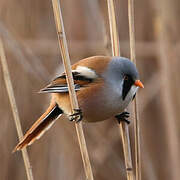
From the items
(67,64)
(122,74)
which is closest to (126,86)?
(122,74)

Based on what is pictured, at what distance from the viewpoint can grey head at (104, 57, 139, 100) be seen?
5.98 feet

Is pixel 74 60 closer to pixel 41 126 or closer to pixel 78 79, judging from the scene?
pixel 78 79

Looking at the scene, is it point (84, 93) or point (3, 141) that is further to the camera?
point (3, 141)

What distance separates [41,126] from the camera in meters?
1.95

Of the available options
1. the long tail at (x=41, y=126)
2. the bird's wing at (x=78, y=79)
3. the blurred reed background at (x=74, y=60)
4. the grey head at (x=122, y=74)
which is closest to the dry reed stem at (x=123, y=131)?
the grey head at (x=122, y=74)

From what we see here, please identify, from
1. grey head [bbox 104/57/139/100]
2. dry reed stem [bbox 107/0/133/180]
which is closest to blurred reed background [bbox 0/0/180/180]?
grey head [bbox 104/57/139/100]

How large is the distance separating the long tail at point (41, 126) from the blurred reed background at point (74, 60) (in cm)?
36

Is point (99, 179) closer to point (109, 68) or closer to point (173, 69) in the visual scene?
point (173, 69)

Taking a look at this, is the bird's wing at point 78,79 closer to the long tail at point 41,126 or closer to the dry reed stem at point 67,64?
the long tail at point 41,126

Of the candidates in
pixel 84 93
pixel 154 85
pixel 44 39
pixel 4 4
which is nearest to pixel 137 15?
pixel 154 85

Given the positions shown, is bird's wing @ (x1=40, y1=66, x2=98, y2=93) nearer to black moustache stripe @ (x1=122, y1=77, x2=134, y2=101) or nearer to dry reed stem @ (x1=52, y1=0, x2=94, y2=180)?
black moustache stripe @ (x1=122, y1=77, x2=134, y2=101)

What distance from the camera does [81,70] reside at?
193cm

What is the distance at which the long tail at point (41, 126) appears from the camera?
1.86 meters

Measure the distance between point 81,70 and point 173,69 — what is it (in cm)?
83
